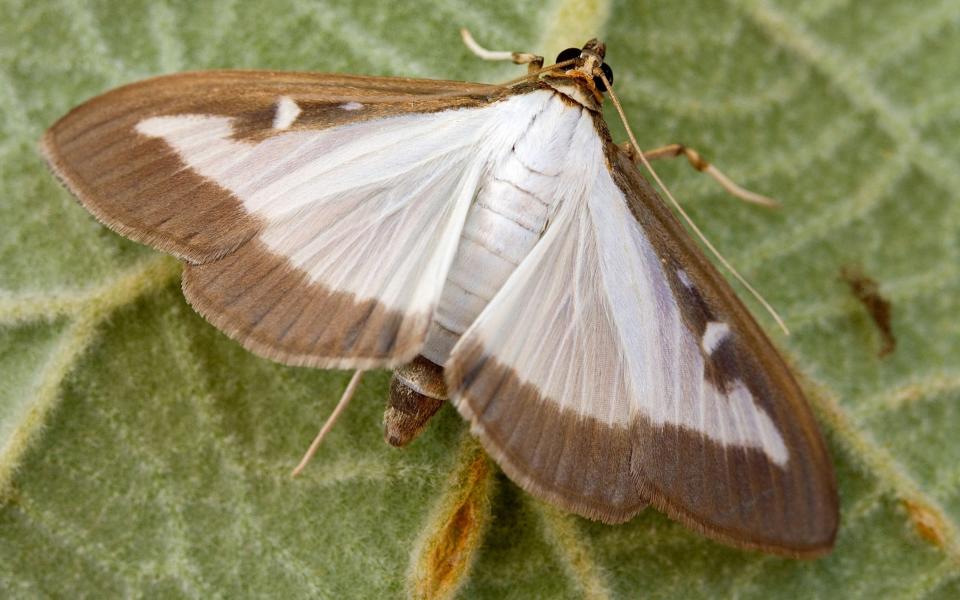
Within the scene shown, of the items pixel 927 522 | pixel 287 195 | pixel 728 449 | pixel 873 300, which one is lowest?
pixel 927 522

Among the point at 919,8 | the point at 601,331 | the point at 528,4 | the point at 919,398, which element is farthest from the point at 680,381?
the point at 919,8

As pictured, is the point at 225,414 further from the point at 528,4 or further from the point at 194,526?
the point at 528,4

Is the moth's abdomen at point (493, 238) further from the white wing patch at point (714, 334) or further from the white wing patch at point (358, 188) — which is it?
the white wing patch at point (714, 334)

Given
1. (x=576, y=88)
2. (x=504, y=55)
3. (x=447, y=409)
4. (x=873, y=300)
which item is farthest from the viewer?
(x=873, y=300)

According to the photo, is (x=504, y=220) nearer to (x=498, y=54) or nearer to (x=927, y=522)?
(x=498, y=54)

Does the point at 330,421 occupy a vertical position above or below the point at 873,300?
below

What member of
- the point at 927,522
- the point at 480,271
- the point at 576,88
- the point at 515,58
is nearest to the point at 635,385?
the point at 480,271
